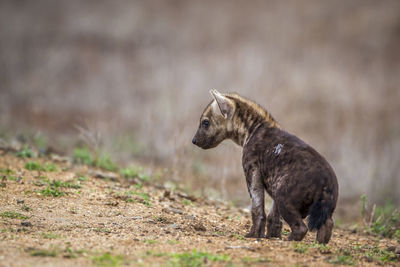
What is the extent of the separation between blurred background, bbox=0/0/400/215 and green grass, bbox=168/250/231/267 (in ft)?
36.5

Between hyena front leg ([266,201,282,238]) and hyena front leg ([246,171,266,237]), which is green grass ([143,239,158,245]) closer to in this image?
hyena front leg ([246,171,266,237])

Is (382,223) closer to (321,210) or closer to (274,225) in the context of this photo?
(274,225)

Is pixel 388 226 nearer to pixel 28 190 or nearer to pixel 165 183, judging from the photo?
pixel 165 183

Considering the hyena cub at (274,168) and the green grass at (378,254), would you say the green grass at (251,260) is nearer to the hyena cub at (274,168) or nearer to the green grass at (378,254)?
the hyena cub at (274,168)

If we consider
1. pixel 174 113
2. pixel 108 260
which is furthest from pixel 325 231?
pixel 174 113

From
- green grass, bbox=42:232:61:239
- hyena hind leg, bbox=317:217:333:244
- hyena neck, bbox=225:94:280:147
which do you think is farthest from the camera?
hyena neck, bbox=225:94:280:147

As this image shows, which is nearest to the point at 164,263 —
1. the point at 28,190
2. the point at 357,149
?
the point at 28,190

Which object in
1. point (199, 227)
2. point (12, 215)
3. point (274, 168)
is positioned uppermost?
point (274, 168)

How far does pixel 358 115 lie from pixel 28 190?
59.8ft

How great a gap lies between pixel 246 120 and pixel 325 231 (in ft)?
6.66

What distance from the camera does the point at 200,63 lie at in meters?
26.8

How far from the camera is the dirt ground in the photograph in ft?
17.4

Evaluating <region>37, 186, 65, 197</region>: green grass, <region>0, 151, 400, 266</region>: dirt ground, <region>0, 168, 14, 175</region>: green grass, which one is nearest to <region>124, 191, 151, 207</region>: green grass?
<region>0, 151, 400, 266</region>: dirt ground

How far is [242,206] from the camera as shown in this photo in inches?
411
